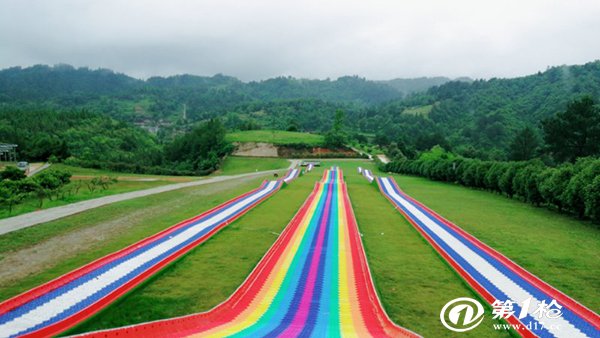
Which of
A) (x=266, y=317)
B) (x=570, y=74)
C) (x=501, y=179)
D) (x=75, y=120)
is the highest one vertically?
(x=570, y=74)

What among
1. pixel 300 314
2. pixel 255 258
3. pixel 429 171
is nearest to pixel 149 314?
pixel 300 314

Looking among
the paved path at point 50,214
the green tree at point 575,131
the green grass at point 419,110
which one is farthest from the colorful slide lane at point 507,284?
the green grass at point 419,110

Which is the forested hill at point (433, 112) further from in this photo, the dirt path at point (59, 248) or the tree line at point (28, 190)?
the dirt path at point (59, 248)

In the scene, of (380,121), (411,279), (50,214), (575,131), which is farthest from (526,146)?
(380,121)

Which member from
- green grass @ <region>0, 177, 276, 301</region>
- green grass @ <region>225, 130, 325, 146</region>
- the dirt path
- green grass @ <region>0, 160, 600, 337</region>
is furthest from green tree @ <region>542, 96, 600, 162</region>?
the dirt path

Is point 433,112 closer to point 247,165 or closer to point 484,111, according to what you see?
point 484,111

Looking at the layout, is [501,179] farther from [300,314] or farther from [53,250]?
[53,250]

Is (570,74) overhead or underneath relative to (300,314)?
overhead
